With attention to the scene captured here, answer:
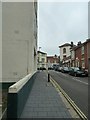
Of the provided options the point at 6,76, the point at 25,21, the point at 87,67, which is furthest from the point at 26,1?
the point at 87,67

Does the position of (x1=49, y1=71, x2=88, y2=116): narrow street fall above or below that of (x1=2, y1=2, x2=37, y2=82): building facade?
below

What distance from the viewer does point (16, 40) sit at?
17.9 meters

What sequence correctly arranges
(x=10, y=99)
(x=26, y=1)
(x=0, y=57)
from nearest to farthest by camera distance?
(x=10, y=99)
(x=0, y=57)
(x=26, y=1)

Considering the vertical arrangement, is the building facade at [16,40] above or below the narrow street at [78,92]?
above

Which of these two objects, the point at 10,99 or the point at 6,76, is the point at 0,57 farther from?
the point at 10,99

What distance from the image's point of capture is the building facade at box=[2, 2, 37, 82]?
17.6 metres

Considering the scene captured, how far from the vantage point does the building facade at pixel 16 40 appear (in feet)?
57.7

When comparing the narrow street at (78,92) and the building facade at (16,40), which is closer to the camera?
the narrow street at (78,92)

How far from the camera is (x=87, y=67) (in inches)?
1606

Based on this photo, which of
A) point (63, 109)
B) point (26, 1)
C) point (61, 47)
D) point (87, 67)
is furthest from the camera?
point (61, 47)

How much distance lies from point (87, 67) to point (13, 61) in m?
25.0

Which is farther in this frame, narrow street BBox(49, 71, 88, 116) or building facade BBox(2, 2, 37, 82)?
building facade BBox(2, 2, 37, 82)

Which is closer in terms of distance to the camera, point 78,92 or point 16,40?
point 78,92

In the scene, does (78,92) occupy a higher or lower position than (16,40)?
lower
